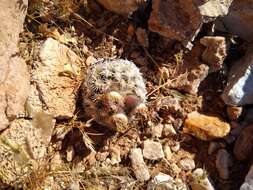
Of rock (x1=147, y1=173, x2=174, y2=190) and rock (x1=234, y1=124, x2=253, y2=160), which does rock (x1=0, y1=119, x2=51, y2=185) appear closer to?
rock (x1=147, y1=173, x2=174, y2=190)

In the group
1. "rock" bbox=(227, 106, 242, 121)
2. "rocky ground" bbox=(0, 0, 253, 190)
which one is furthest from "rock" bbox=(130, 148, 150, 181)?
"rock" bbox=(227, 106, 242, 121)

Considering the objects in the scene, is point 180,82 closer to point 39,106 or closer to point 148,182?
point 148,182

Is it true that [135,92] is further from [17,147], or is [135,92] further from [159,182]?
[17,147]

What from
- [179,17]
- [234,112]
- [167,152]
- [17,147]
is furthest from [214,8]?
[17,147]


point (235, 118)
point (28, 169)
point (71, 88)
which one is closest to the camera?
point (28, 169)

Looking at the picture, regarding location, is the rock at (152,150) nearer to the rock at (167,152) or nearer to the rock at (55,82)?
the rock at (167,152)

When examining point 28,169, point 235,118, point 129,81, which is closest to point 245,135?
point 235,118
